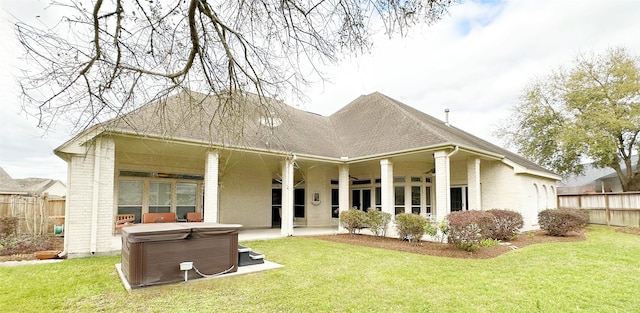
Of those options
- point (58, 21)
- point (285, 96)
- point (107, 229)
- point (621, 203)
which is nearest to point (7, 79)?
point (58, 21)

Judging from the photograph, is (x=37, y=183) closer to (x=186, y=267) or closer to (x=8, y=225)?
(x=8, y=225)

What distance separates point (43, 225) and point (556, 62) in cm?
3386

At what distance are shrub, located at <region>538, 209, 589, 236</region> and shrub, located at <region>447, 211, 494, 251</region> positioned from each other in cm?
519

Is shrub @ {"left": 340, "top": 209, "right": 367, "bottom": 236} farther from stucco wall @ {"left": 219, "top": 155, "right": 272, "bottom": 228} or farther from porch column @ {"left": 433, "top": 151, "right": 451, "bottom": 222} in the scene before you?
stucco wall @ {"left": 219, "top": 155, "right": 272, "bottom": 228}

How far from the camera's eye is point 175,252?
6.42 metres

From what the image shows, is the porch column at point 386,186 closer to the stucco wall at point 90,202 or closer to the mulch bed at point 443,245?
the mulch bed at point 443,245

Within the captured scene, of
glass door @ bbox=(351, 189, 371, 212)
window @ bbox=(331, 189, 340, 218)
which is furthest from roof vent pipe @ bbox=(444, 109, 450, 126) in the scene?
window @ bbox=(331, 189, 340, 218)

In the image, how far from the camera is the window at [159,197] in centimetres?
1373

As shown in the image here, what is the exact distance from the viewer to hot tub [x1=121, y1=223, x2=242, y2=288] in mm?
6008

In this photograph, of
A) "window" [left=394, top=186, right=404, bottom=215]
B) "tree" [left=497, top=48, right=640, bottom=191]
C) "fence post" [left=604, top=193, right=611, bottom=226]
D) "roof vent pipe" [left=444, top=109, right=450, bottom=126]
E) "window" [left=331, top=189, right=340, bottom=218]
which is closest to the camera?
"window" [left=394, top=186, right=404, bottom=215]

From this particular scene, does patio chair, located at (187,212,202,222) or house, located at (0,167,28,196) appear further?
house, located at (0,167,28,196)

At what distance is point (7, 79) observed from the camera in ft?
12.5

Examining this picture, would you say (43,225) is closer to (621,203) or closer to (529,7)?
(529,7)

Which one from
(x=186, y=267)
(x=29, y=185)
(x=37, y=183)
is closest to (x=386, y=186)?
(x=186, y=267)
